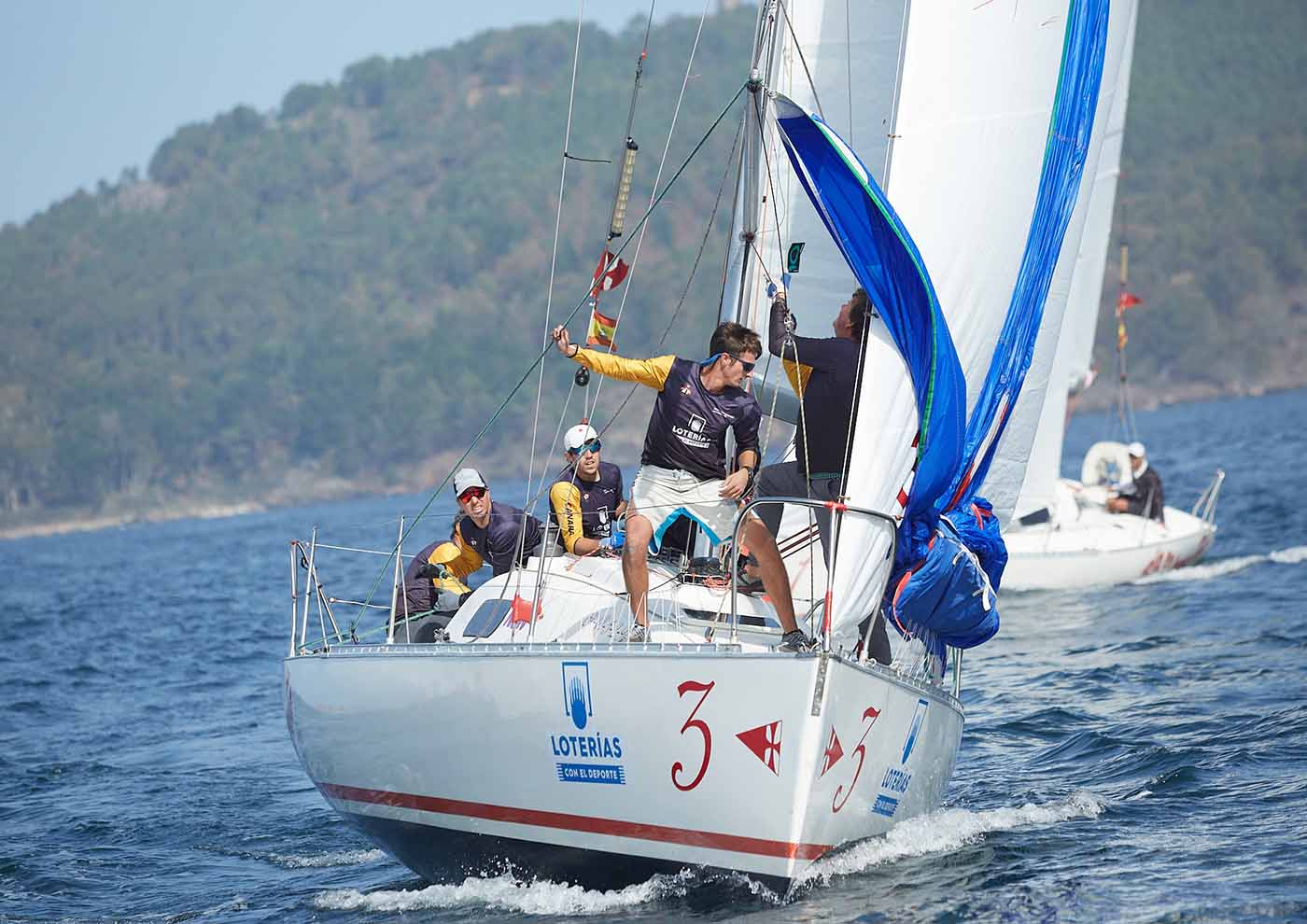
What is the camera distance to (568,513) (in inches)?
297

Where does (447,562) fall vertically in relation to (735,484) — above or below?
below

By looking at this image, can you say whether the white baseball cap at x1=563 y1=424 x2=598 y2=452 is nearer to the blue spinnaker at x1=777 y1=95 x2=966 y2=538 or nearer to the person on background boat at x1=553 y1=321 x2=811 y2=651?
the person on background boat at x1=553 y1=321 x2=811 y2=651

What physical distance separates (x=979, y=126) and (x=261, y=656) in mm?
10221

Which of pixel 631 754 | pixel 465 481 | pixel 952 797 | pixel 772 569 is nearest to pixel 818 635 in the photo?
pixel 772 569

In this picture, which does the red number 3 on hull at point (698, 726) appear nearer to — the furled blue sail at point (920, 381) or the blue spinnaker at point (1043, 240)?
the furled blue sail at point (920, 381)

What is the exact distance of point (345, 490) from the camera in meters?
95.2

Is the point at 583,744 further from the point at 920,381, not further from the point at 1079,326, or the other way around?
the point at 1079,326

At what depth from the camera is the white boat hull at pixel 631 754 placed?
5.47 metres

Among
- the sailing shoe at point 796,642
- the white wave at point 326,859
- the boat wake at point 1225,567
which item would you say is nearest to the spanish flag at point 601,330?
the sailing shoe at point 796,642

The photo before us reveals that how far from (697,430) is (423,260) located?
388 ft

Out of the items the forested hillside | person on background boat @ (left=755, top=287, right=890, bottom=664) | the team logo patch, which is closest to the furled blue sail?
person on background boat @ (left=755, top=287, right=890, bottom=664)

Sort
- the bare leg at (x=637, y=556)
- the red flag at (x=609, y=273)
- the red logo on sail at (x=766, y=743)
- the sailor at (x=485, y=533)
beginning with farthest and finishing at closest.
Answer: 1. the sailor at (x=485, y=533)
2. the red flag at (x=609, y=273)
3. the bare leg at (x=637, y=556)
4. the red logo on sail at (x=766, y=743)

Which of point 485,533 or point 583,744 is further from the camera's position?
point 485,533

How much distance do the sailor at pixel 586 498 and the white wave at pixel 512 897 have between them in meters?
1.69
